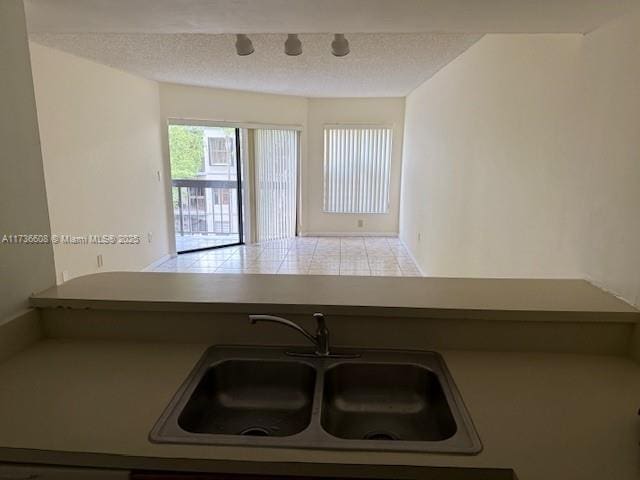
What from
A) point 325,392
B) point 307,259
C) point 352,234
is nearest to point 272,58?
point 307,259

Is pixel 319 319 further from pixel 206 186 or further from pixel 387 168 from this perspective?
pixel 387 168

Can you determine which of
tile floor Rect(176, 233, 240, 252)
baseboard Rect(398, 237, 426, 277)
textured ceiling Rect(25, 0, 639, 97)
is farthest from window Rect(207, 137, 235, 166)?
baseboard Rect(398, 237, 426, 277)

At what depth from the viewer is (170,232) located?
5.93 m

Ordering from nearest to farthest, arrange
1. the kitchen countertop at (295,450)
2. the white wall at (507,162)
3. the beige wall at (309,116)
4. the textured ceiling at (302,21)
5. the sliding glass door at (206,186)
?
the kitchen countertop at (295,450) < the textured ceiling at (302,21) < the white wall at (507,162) < the beige wall at (309,116) < the sliding glass door at (206,186)

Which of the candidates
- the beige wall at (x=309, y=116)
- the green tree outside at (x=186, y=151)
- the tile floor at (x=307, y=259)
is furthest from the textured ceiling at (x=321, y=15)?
the green tree outside at (x=186, y=151)

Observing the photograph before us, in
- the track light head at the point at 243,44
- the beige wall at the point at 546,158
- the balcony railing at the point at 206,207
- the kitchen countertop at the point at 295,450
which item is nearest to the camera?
the kitchen countertop at the point at 295,450

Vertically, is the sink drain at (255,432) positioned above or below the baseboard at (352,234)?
above

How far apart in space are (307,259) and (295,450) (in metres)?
4.97

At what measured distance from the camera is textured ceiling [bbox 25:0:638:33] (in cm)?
148

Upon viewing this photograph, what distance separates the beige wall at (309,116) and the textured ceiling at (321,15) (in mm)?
3991

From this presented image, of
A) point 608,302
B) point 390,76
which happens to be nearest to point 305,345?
point 608,302

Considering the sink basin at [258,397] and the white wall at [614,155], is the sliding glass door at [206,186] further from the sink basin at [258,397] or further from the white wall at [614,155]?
the white wall at [614,155]

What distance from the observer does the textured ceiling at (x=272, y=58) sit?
10.5ft

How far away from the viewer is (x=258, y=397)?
1.35m
